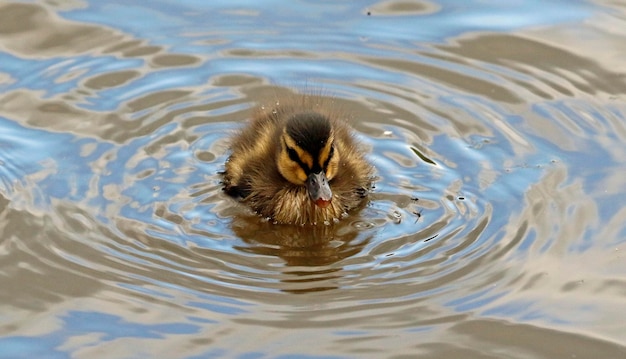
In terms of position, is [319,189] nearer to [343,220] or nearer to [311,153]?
[311,153]

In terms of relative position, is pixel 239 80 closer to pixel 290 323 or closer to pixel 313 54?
pixel 313 54

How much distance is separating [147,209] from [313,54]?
2.05 meters

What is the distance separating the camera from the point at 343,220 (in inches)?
236

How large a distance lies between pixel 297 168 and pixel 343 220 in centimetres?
35

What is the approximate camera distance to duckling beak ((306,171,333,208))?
5711mm

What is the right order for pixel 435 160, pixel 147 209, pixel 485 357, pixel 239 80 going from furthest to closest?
pixel 239 80 → pixel 435 160 → pixel 147 209 → pixel 485 357

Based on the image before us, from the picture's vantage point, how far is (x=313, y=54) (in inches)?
294

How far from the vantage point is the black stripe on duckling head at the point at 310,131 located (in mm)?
5637

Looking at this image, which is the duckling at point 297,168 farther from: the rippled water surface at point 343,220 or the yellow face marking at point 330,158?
the rippled water surface at point 343,220

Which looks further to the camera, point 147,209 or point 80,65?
point 80,65

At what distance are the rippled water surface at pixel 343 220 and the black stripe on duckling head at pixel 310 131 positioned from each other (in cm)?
45

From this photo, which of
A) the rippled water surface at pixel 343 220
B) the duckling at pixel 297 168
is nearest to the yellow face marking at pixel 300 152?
the duckling at pixel 297 168

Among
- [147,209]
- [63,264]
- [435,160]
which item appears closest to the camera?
[63,264]

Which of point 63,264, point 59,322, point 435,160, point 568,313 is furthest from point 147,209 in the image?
point 568,313
